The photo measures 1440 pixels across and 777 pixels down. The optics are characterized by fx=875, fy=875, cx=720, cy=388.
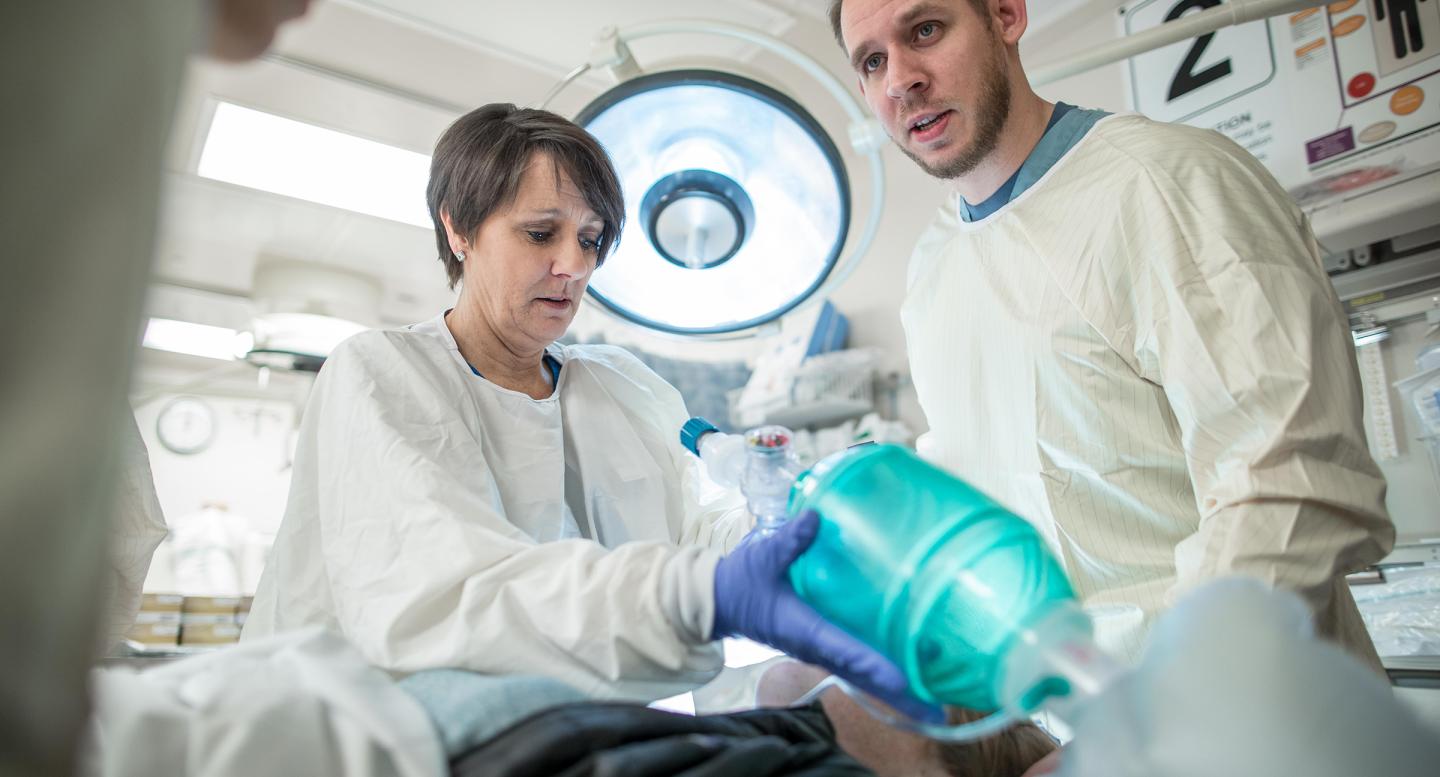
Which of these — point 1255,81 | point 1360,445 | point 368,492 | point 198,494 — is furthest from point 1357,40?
point 198,494

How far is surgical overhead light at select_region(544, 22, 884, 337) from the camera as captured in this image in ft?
4.20

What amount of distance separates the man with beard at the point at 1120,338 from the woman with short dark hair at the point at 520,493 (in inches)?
18.9

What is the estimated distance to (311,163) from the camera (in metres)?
3.42

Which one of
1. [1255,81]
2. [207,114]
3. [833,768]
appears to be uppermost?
[207,114]

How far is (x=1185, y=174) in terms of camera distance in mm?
1203

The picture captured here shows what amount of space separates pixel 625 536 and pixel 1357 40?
196 centimetres

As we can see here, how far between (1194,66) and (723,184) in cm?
163

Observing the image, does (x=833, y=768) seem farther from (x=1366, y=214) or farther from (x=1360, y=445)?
(x=1366, y=214)

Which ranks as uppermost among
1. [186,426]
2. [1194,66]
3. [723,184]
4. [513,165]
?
[1194,66]

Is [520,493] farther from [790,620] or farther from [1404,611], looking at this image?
[1404,611]

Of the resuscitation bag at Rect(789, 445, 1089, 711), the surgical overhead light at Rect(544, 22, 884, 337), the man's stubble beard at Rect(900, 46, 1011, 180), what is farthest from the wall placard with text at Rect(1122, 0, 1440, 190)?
the resuscitation bag at Rect(789, 445, 1089, 711)

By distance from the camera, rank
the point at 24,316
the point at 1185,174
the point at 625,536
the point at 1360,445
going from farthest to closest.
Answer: the point at 625,536 < the point at 1185,174 < the point at 1360,445 < the point at 24,316

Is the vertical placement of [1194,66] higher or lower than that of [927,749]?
higher

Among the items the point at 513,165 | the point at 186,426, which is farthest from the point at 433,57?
the point at 186,426
